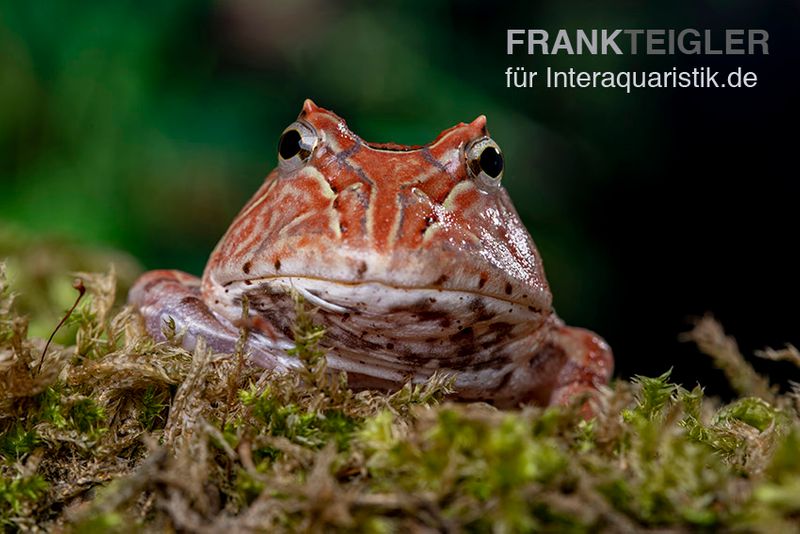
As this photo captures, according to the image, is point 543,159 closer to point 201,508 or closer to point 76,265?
point 76,265

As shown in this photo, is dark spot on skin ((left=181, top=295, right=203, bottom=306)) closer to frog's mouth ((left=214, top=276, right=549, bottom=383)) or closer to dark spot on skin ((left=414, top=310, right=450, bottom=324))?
frog's mouth ((left=214, top=276, right=549, bottom=383))

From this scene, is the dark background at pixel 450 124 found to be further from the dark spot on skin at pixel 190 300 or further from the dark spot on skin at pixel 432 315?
the dark spot on skin at pixel 432 315

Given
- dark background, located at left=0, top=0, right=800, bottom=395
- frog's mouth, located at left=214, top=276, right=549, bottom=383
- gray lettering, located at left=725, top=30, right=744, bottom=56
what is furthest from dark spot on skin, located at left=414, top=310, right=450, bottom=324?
gray lettering, located at left=725, top=30, right=744, bottom=56

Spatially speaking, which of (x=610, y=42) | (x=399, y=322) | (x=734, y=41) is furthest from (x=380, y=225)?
(x=734, y=41)

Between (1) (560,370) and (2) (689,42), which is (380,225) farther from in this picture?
(2) (689,42)

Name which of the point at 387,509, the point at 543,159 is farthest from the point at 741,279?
the point at 387,509

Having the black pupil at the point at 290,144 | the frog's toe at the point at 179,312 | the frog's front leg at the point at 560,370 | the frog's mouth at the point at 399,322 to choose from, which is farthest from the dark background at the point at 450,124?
the frog's mouth at the point at 399,322
